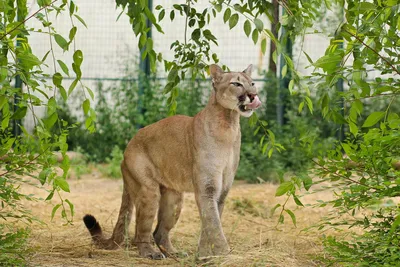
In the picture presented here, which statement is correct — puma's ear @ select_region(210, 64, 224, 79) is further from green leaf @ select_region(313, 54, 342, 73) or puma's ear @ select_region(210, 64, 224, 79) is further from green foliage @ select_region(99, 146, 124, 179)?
green foliage @ select_region(99, 146, 124, 179)

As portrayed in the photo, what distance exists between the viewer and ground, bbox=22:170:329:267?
4.98 meters

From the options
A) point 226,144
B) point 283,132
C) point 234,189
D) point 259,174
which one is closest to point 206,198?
point 226,144

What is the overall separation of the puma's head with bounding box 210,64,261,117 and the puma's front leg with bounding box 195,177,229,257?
58 cm

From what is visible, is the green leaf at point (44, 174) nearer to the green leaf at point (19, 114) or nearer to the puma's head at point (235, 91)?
the green leaf at point (19, 114)

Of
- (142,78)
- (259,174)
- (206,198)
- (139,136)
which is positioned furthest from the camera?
(142,78)

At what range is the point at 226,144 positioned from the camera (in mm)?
5199

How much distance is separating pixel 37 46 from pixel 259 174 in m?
5.00

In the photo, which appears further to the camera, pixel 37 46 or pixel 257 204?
pixel 37 46

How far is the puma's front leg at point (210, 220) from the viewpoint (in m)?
4.93

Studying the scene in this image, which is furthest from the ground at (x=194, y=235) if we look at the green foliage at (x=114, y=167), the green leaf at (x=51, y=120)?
the green leaf at (x=51, y=120)

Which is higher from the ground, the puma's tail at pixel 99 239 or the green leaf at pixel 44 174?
the green leaf at pixel 44 174

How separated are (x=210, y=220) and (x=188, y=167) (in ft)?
1.74

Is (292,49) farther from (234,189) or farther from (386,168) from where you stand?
(386,168)

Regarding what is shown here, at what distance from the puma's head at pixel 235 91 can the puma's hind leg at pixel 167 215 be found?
98 cm
